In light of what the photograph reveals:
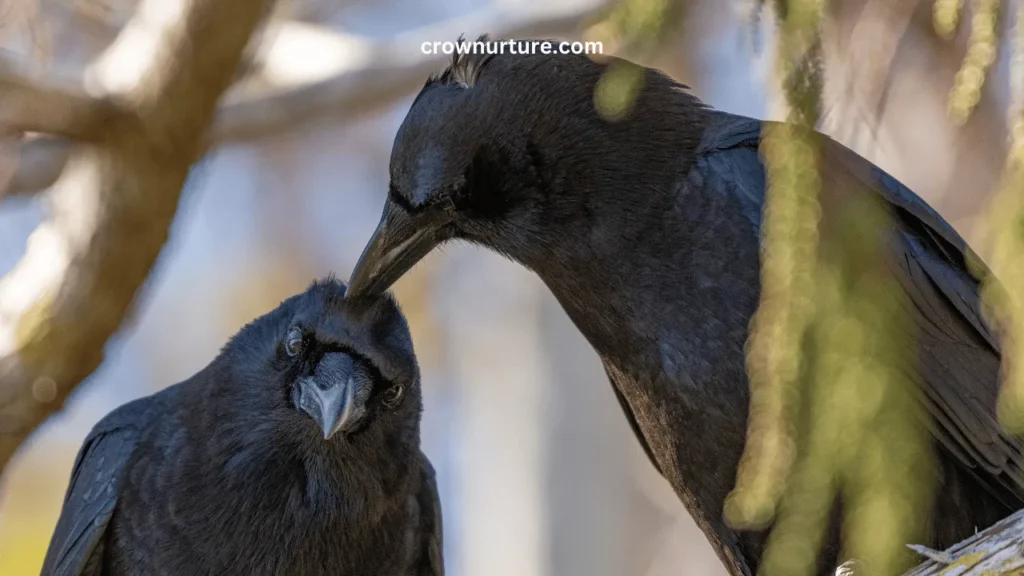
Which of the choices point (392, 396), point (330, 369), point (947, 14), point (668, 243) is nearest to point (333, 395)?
point (330, 369)

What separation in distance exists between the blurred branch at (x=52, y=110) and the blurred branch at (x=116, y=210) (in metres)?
0.06

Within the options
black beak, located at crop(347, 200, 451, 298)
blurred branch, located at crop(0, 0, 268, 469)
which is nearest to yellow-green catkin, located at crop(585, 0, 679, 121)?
black beak, located at crop(347, 200, 451, 298)

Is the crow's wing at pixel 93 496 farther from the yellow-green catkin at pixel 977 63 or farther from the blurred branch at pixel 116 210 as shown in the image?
the yellow-green catkin at pixel 977 63

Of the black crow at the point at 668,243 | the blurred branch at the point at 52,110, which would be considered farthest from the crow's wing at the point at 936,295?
the blurred branch at the point at 52,110

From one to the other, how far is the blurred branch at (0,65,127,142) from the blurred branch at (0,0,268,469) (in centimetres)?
6

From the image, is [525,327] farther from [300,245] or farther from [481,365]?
[300,245]

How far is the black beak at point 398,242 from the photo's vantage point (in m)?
3.16

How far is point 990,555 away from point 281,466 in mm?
2112

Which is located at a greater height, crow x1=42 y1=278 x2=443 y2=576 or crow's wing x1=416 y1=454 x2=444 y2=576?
crow x1=42 y1=278 x2=443 y2=576

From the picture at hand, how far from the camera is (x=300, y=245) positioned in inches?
459

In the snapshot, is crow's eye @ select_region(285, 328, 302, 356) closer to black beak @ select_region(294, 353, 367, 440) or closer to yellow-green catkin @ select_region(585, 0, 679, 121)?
black beak @ select_region(294, 353, 367, 440)

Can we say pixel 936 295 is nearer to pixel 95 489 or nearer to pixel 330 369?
pixel 330 369

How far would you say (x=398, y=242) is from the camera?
3.21 m

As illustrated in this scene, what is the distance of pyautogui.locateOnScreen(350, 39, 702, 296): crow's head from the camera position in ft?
10.2
